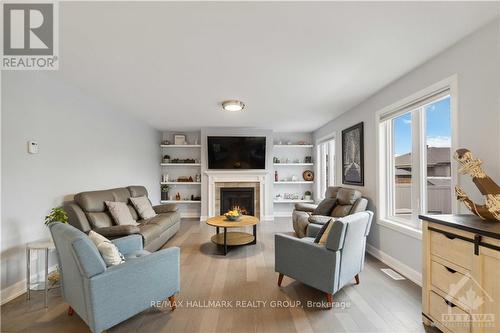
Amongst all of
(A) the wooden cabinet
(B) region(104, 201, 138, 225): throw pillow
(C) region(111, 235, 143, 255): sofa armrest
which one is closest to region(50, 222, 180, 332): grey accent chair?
(C) region(111, 235, 143, 255): sofa armrest

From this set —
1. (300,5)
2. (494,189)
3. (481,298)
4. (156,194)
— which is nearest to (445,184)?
(494,189)

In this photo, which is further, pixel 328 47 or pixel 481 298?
pixel 328 47

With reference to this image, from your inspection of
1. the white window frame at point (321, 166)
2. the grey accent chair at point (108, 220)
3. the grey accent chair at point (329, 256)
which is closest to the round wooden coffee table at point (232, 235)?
the grey accent chair at point (108, 220)

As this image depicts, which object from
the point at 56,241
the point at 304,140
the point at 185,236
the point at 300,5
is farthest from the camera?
the point at 304,140

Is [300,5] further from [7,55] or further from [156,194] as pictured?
[156,194]

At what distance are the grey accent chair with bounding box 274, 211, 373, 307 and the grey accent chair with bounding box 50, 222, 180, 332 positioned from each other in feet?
3.93

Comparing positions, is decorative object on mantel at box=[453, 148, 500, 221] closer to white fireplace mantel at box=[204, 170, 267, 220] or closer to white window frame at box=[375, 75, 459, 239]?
white window frame at box=[375, 75, 459, 239]

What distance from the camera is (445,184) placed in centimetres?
254

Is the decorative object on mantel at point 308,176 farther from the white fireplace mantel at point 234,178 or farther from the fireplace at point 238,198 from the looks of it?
the fireplace at point 238,198

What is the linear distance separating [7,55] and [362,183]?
493 cm

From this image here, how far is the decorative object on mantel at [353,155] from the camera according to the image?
12.7 ft

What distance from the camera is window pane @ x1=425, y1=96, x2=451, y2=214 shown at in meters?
2.46

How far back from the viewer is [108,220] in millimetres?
3330

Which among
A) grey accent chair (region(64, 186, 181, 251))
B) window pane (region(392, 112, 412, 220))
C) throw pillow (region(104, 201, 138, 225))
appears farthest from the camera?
throw pillow (region(104, 201, 138, 225))
